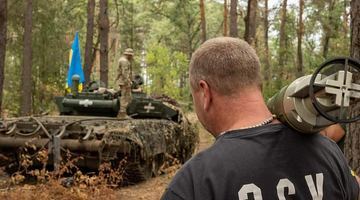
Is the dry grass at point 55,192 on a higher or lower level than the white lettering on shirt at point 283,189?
lower

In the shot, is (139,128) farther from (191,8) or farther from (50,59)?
(191,8)

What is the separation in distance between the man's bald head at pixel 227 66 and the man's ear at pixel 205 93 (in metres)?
0.01

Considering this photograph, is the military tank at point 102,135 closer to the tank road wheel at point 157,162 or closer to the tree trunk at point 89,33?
the tank road wheel at point 157,162

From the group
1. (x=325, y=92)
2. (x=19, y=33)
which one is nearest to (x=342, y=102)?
(x=325, y=92)

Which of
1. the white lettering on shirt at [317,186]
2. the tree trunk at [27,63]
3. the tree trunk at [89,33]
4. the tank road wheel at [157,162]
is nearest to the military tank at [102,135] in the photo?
the tank road wheel at [157,162]

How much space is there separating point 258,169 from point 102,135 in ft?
24.5

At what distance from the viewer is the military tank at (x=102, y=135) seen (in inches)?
363

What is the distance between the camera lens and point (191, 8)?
118 feet

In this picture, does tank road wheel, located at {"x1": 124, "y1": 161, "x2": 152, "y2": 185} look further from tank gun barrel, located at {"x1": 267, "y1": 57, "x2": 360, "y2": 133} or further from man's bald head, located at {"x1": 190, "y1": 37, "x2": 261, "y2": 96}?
tank gun barrel, located at {"x1": 267, "y1": 57, "x2": 360, "y2": 133}

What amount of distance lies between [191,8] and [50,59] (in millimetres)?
13931

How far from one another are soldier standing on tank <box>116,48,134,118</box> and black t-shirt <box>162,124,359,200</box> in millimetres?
9912

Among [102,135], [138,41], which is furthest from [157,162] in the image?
[138,41]

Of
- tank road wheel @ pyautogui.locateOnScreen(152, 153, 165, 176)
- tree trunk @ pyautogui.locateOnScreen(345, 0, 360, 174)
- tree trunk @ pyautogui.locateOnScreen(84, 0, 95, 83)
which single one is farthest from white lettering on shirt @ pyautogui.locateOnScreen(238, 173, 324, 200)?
tree trunk @ pyautogui.locateOnScreen(84, 0, 95, 83)

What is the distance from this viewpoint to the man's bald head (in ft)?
6.40
